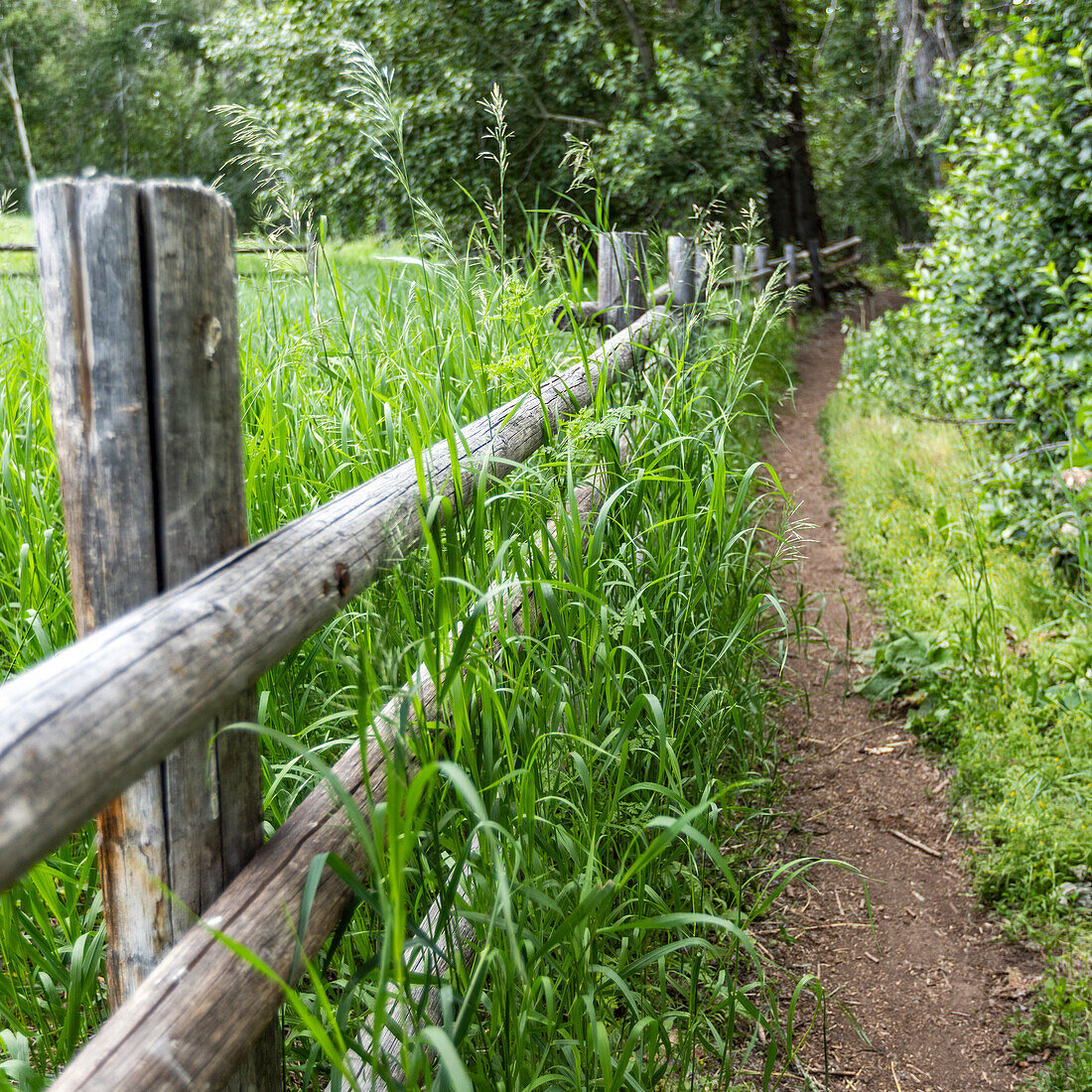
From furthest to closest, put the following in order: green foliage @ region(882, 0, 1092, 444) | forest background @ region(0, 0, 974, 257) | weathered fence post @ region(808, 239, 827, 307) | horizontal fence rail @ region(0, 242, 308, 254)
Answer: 1. weathered fence post @ region(808, 239, 827, 307)
2. forest background @ region(0, 0, 974, 257)
3. green foliage @ region(882, 0, 1092, 444)
4. horizontal fence rail @ region(0, 242, 308, 254)

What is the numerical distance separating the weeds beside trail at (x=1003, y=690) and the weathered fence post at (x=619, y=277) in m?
1.98

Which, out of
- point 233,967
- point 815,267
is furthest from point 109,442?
point 815,267

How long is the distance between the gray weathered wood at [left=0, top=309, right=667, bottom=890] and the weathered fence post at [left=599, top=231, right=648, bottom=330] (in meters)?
2.71

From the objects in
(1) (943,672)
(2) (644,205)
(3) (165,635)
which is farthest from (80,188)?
(2) (644,205)

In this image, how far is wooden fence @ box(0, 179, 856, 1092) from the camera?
95cm

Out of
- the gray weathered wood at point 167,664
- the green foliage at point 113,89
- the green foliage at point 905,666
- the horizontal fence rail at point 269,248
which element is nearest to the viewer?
the gray weathered wood at point 167,664

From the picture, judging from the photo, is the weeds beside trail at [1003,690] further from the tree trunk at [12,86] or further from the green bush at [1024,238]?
the tree trunk at [12,86]

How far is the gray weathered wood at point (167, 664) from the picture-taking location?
0.75 m

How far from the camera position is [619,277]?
3990 mm

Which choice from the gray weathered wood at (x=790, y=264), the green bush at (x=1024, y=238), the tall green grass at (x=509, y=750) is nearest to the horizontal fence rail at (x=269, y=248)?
the tall green grass at (x=509, y=750)

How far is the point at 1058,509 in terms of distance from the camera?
424 centimetres

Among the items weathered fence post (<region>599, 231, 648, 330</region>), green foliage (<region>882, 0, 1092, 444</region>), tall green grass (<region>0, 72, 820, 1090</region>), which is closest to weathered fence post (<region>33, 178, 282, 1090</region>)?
tall green grass (<region>0, 72, 820, 1090</region>)

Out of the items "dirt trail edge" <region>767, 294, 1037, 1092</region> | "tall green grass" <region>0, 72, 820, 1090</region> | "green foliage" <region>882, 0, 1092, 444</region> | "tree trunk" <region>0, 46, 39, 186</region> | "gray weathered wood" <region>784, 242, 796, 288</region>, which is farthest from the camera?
"tree trunk" <region>0, 46, 39, 186</region>

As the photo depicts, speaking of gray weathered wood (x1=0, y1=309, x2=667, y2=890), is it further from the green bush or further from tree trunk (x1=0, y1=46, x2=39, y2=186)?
tree trunk (x1=0, y1=46, x2=39, y2=186)
